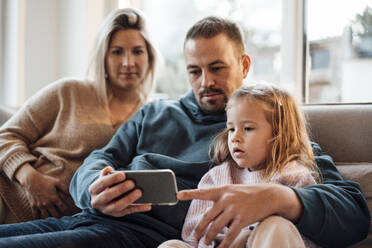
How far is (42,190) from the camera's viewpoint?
161 centimetres

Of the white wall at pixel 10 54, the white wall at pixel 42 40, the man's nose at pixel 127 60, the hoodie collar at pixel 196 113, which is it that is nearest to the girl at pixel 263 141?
the hoodie collar at pixel 196 113

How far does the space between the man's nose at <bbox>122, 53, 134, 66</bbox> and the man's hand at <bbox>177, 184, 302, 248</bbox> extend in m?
1.01

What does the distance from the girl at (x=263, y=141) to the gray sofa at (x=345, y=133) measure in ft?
0.81

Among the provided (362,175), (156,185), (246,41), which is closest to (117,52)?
(246,41)

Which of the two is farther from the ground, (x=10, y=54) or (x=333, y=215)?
(x=10, y=54)

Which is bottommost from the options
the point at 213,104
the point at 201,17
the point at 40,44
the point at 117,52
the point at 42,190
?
the point at 42,190

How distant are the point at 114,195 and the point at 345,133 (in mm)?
819

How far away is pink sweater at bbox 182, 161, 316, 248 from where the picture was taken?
108 cm

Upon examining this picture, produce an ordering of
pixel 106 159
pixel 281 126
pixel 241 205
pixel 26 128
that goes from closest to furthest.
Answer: pixel 241 205 → pixel 281 126 → pixel 106 159 → pixel 26 128

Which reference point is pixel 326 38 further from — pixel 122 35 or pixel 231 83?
pixel 122 35

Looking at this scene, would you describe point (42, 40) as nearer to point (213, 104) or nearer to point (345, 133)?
point (213, 104)

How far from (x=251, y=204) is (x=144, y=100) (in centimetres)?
116

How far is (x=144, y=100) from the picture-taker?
6.53 feet

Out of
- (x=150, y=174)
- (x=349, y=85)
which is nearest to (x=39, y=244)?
(x=150, y=174)
